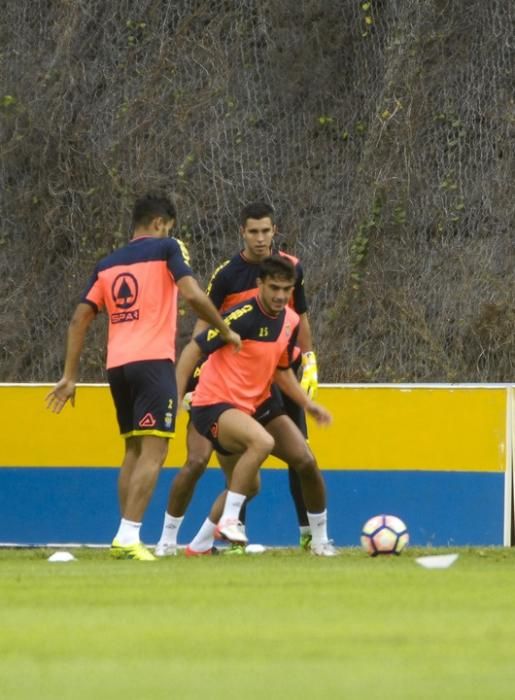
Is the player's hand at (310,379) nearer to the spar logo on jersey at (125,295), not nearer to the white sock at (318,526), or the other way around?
the white sock at (318,526)

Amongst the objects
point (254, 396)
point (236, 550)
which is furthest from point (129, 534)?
point (254, 396)

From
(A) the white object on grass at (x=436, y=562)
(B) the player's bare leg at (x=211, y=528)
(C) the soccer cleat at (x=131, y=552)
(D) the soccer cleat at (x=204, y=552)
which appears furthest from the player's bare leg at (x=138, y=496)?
(A) the white object on grass at (x=436, y=562)

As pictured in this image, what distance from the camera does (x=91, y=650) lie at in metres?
6.00

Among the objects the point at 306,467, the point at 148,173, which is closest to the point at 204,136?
the point at 148,173

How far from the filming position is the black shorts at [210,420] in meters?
11.2

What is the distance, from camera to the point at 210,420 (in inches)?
441

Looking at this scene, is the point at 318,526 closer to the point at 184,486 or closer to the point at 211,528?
the point at 211,528

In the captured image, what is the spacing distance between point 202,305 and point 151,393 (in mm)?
633

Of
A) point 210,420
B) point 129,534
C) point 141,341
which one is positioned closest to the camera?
point 129,534

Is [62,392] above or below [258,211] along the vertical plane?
below

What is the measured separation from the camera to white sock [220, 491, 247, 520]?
10.8 m

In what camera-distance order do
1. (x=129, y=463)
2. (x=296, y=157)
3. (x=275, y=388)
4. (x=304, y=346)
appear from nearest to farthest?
1. (x=129, y=463)
2. (x=275, y=388)
3. (x=304, y=346)
4. (x=296, y=157)

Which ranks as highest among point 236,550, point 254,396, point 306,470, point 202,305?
point 202,305

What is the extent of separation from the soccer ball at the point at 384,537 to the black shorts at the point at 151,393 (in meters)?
1.30
